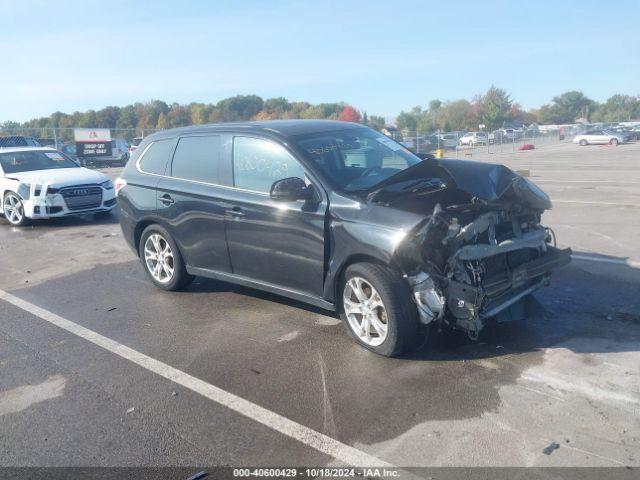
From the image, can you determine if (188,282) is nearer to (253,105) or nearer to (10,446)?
(10,446)

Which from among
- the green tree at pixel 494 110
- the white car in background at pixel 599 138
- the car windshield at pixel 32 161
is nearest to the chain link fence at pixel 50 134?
the car windshield at pixel 32 161

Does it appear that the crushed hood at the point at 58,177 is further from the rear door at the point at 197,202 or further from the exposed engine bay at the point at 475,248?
the exposed engine bay at the point at 475,248

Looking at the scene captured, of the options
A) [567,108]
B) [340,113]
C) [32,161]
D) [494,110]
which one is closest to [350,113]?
[340,113]

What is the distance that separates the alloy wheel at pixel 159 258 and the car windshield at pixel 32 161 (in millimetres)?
6832

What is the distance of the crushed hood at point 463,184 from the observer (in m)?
4.60

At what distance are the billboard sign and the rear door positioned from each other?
3088 cm

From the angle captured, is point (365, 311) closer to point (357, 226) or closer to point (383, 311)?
point (383, 311)

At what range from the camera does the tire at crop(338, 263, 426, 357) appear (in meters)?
4.36

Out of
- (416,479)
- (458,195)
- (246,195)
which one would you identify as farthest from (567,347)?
(246,195)

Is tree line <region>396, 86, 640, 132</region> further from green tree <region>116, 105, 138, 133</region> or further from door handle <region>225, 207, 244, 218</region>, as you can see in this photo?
door handle <region>225, 207, 244, 218</region>

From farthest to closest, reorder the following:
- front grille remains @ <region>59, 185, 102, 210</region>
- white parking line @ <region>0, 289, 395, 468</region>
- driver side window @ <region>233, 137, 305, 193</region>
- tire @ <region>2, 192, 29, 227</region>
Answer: tire @ <region>2, 192, 29, 227</region> → front grille remains @ <region>59, 185, 102, 210</region> → driver side window @ <region>233, 137, 305, 193</region> → white parking line @ <region>0, 289, 395, 468</region>

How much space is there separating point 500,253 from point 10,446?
12.0 feet

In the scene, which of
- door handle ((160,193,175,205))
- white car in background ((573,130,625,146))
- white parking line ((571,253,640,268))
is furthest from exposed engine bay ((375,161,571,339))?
white car in background ((573,130,625,146))

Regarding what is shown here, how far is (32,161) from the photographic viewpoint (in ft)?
40.5
